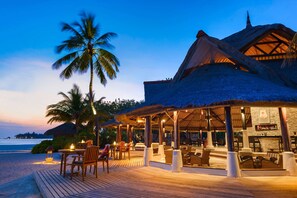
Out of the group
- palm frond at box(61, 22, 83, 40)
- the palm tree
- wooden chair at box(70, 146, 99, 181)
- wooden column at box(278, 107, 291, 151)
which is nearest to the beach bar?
wooden column at box(278, 107, 291, 151)

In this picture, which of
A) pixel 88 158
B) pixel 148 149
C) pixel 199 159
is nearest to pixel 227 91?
pixel 199 159

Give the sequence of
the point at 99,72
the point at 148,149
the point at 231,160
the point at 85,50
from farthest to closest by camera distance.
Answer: the point at 99,72
the point at 85,50
the point at 148,149
the point at 231,160

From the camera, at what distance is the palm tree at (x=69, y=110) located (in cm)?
2422

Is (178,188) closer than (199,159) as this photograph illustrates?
Yes

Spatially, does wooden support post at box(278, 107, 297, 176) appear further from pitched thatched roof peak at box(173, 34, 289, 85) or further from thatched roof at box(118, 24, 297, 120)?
pitched thatched roof peak at box(173, 34, 289, 85)

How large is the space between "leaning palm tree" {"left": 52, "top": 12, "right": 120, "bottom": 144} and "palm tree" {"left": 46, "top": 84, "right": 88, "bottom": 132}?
8.08 metres

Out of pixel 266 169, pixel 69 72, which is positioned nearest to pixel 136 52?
pixel 69 72

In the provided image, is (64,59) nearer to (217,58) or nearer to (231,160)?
(217,58)

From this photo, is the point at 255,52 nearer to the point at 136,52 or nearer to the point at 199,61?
the point at 199,61

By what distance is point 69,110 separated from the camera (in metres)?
24.7

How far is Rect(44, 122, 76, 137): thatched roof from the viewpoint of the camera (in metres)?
23.6

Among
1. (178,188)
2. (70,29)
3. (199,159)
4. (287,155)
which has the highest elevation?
(70,29)

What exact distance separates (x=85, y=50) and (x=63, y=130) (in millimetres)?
12073

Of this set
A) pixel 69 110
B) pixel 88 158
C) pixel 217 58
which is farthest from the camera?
pixel 69 110
